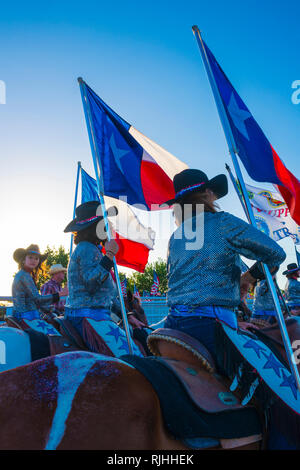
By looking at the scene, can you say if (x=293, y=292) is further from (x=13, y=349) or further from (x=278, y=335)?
(x=13, y=349)

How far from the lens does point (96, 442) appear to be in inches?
52.0

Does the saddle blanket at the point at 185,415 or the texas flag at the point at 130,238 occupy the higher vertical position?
the texas flag at the point at 130,238

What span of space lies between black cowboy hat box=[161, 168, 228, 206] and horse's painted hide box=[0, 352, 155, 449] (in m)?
1.50

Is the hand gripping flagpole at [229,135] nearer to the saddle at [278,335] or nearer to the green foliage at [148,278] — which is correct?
the saddle at [278,335]

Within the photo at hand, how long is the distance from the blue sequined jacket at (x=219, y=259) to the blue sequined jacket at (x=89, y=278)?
184cm

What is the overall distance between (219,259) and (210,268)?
9 centimetres

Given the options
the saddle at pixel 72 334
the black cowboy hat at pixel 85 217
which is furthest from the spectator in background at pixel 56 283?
the saddle at pixel 72 334

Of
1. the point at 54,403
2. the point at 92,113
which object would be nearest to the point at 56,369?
the point at 54,403

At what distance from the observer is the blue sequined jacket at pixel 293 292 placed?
34.0 ft

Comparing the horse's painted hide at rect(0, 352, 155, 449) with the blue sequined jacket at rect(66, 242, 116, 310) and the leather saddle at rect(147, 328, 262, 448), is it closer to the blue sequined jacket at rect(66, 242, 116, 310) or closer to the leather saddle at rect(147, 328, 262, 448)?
the leather saddle at rect(147, 328, 262, 448)

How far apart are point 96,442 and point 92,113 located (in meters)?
5.39

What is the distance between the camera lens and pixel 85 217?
185 inches

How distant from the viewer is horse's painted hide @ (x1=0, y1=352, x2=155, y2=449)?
1.32m

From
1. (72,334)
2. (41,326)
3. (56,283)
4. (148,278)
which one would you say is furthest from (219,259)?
(148,278)
